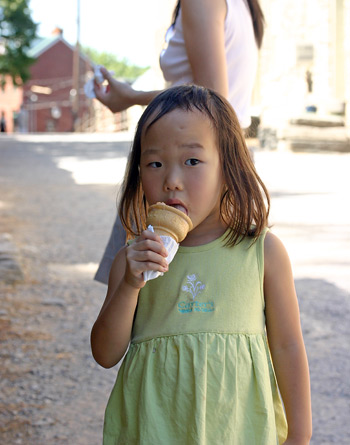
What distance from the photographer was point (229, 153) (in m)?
2.04

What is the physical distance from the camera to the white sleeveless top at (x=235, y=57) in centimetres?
263

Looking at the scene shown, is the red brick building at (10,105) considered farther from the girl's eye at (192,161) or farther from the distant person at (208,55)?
the girl's eye at (192,161)

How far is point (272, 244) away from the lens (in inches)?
78.6

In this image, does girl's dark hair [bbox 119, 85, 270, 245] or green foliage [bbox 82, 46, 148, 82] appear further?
green foliage [bbox 82, 46, 148, 82]

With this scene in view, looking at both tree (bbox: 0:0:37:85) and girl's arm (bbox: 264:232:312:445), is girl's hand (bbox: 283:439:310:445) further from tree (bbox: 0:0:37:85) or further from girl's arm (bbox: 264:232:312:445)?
tree (bbox: 0:0:37:85)

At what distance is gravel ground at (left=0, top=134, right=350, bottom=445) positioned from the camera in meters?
3.56

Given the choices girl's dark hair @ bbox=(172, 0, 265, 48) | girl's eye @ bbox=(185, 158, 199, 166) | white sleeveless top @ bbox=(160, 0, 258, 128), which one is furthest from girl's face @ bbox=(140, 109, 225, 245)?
girl's dark hair @ bbox=(172, 0, 265, 48)

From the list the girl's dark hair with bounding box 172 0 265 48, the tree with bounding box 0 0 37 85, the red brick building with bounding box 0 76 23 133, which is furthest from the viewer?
the red brick building with bounding box 0 76 23 133

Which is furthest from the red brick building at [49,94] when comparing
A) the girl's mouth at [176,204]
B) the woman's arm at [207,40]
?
the girl's mouth at [176,204]

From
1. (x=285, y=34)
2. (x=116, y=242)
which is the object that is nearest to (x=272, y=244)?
(x=116, y=242)

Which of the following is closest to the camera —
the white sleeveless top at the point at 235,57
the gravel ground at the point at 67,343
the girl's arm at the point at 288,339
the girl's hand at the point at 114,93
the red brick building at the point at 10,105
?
the girl's arm at the point at 288,339

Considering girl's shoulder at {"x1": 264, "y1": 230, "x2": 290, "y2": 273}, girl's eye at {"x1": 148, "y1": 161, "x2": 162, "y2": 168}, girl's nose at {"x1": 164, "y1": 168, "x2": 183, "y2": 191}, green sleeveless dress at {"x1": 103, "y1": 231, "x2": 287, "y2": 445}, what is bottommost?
green sleeveless dress at {"x1": 103, "y1": 231, "x2": 287, "y2": 445}

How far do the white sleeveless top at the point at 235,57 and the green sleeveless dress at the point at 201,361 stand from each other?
36.4 inches

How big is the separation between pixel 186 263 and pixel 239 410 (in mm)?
395
